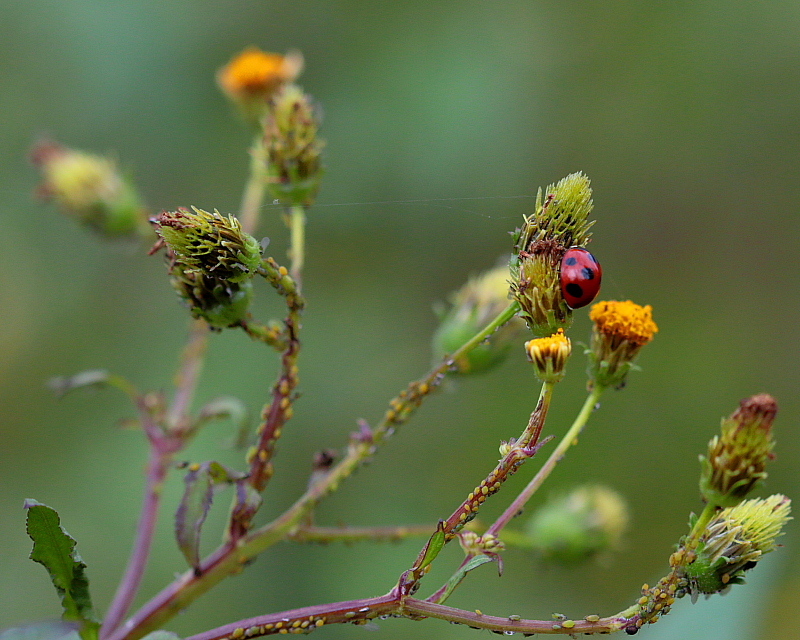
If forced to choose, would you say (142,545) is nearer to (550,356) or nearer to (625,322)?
(550,356)

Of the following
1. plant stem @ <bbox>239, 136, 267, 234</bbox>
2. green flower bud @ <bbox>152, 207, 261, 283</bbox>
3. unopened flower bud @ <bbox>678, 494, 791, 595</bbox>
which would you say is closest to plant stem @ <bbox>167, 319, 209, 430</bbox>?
plant stem @ <bbox>239, 136, 267, 234</bbox>

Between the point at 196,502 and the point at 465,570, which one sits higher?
the point at 196,502

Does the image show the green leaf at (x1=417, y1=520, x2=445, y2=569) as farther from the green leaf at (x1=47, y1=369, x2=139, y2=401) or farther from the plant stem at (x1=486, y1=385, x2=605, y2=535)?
the green leaf at (x1=47, y1=369, x2=139, y2=401)

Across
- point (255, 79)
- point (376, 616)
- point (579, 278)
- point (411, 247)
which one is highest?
point (411, 247)

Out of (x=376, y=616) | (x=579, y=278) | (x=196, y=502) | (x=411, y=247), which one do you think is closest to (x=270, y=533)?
(x=196, y=502)

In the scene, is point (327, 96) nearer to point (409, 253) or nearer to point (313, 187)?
point (409, 253)

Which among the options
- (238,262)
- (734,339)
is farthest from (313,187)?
(734,339)

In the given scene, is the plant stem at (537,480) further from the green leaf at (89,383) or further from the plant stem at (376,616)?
the green leaf at (89,383)
